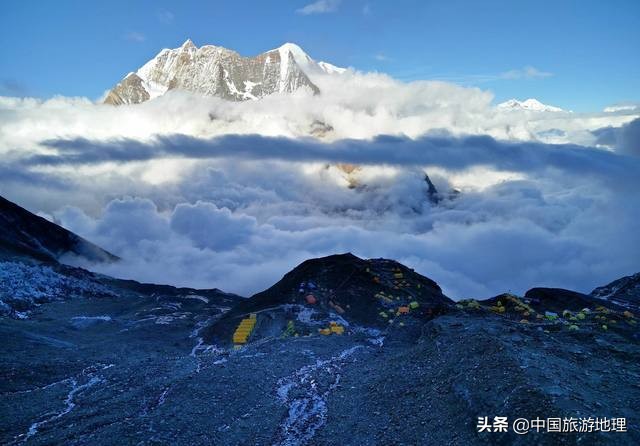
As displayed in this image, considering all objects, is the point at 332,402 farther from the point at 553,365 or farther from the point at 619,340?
the point at 619,340

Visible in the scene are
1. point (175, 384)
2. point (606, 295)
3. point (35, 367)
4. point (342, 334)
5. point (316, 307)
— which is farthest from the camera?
point (606, 295)

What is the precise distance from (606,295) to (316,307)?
6727 cm

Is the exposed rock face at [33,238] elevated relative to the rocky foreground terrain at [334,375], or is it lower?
elevated

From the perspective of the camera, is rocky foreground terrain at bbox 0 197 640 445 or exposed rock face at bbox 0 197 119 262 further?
exposed rock face at bbox 0 197 119 262

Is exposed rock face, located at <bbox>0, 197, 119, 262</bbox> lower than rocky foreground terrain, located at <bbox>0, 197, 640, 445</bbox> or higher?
higher

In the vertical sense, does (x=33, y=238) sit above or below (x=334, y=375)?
above

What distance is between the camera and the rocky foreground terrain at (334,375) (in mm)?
32781

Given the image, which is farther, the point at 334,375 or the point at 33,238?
the point at 33,238

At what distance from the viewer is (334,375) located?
4738 cm

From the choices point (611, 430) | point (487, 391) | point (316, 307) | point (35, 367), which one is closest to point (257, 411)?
point (487, 391)

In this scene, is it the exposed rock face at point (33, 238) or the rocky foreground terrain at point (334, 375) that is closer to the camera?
the rocky foreground terrain at point (334, 375)

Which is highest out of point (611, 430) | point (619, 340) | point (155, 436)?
point (619, 340)

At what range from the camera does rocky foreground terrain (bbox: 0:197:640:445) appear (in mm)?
32781

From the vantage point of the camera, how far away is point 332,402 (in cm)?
4075
